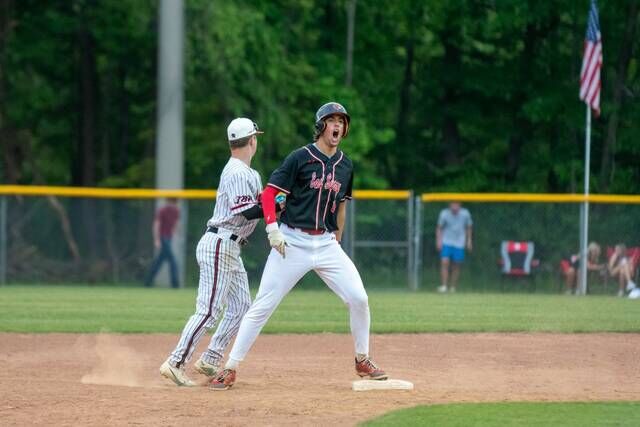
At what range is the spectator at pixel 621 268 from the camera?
20.4 metres

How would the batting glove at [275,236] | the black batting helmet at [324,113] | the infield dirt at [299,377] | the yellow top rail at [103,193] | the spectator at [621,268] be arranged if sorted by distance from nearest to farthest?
the infield dirt at [299,377] → the batting glove at [275,236] → the black batting helmet at [324,113] → the spectator at [621,268] → the yellow top rail at [103,193]

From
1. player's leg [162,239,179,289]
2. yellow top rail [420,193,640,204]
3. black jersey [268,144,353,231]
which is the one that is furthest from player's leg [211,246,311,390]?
player's leg [162,239,179,289]

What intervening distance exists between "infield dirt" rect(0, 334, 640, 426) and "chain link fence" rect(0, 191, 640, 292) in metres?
8.55

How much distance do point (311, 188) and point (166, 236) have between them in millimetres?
13948

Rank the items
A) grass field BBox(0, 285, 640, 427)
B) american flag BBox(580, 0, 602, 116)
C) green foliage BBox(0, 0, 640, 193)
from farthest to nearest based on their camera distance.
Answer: green foliage BBox(0, 0, 640, 193) < american flag BBox(580, 0, 602, 116) < grass field BBox(0, 285, 640, 427)

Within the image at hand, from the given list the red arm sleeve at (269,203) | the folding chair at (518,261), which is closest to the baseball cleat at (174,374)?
the red arm sleeve at (269,203)

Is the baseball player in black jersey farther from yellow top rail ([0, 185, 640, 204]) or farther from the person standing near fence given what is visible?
yellow top rail ([0, 185, 640, 204])

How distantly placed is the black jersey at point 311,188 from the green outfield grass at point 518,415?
157 centimetres

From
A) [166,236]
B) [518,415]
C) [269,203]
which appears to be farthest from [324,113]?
[166,236]

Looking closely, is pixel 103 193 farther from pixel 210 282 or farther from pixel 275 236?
pixel 275 236

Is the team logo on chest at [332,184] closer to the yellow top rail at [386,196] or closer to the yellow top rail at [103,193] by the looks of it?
the yellow top rail at [386,196]

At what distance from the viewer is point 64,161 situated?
118 ft

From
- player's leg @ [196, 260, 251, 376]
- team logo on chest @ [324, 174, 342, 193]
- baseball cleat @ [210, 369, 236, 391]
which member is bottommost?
baseball cleat @ [210, 369, 236, 391]

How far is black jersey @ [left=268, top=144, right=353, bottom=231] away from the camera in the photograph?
27.8 feet
